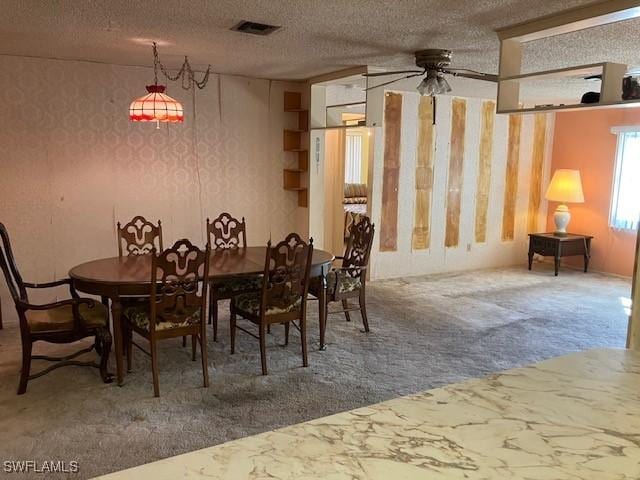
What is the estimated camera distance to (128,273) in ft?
11.8

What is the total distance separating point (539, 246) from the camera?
24.4 feet

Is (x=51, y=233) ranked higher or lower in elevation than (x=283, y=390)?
higher

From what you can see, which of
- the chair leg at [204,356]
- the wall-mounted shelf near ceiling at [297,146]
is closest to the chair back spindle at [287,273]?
the chair leg at [204,356]

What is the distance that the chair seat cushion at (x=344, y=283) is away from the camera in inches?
177

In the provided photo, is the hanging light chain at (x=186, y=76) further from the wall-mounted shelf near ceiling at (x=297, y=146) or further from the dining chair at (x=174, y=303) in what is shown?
the dining chair at (x=174, y=303)

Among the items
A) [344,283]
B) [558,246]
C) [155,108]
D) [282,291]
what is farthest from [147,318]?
[558,246]

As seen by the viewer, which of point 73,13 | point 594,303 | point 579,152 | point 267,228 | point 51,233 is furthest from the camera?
point 579,152

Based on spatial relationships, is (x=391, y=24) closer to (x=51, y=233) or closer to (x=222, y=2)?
(x=222, y=2)

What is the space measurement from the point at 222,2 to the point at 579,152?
633 cm

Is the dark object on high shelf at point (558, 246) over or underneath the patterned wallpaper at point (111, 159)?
underneath

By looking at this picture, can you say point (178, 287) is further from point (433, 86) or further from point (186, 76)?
point (186, 76)

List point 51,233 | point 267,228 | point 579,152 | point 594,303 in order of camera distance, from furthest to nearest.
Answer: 1. point 579,152
2. point 267,228
3. point 594,303
4. point 51,233

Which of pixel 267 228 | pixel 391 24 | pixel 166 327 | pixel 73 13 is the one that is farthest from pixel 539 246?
pixel 73 13

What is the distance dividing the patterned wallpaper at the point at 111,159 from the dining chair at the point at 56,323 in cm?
162
